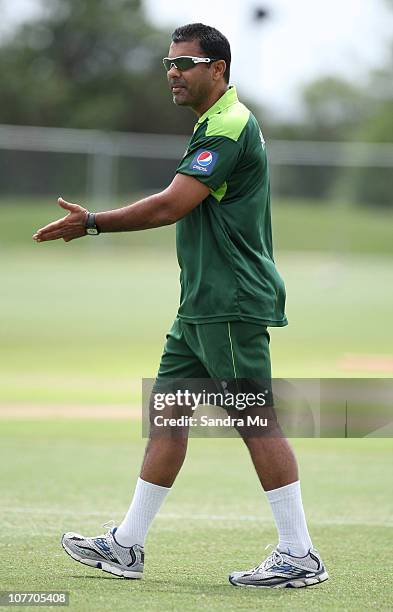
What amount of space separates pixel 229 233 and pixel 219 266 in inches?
5.7

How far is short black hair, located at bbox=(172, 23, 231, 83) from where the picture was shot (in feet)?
18.2

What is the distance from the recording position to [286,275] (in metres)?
27.3

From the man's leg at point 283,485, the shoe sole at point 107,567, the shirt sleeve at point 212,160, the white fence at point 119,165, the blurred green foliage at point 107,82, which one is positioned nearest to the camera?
the shirt sleeve at point 212,160

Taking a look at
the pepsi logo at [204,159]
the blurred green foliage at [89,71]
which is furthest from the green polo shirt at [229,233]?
the blurred green foliage at [89,71]

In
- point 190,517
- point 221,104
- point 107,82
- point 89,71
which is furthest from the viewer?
point 89,71

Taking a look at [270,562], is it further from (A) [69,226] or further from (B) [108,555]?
(A) [69,226]

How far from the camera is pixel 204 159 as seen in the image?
5309mm

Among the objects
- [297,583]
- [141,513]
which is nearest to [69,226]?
[141,513]

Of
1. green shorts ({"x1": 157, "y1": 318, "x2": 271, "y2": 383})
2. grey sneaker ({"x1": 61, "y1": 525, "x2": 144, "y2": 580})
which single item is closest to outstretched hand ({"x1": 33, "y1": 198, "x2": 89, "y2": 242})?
green shorts ({"x1": 157, "y1": 318, "x2": 271, "y2": 383})

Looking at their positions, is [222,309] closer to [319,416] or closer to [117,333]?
[319,416]

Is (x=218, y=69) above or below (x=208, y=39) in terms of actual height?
below

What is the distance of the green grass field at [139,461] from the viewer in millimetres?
5379

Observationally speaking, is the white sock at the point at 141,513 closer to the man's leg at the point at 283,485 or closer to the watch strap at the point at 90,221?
the man's leg at the point at 283,485

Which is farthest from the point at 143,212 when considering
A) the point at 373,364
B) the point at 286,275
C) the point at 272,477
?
the point at 286,275
